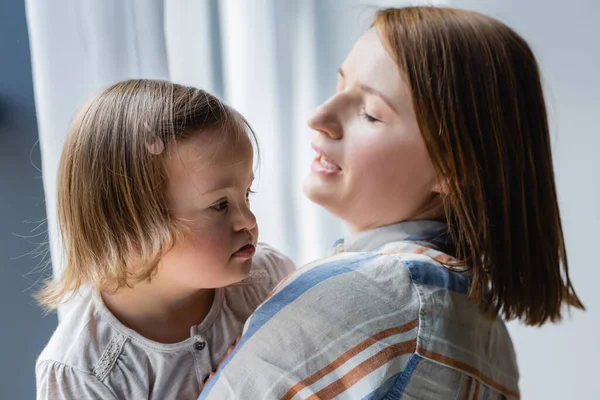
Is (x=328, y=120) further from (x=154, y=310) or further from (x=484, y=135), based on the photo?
(x=154, y=310)

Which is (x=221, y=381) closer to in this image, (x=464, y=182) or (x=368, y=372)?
(x=368, y=372)

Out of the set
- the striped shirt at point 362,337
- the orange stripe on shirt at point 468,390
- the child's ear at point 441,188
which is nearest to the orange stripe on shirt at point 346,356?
the striped shirt at point 362,337

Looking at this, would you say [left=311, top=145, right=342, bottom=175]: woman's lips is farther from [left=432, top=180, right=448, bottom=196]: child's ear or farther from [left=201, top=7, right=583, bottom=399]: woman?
[left=432, top=180, right=448, bottom=196]: child's ear

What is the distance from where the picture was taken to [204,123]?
978 millimetres

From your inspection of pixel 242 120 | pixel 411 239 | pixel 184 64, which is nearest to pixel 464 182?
pixel 411 239

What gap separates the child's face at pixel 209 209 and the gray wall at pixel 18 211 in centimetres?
33

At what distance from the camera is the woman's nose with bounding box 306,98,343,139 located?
1.09m

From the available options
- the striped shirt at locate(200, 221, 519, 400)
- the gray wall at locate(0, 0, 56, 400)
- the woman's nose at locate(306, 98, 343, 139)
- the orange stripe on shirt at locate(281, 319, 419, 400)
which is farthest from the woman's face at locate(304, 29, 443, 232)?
the gray wall at locate(0, 0, 56, 400)

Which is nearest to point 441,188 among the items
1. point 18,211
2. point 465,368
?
point 465,368

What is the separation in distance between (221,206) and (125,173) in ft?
0.50

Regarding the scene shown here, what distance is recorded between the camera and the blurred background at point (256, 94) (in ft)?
3.77

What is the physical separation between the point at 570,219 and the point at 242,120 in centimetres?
134

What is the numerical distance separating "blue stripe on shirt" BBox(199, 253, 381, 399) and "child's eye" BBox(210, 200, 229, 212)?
16 cm

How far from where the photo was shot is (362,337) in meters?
0.91
